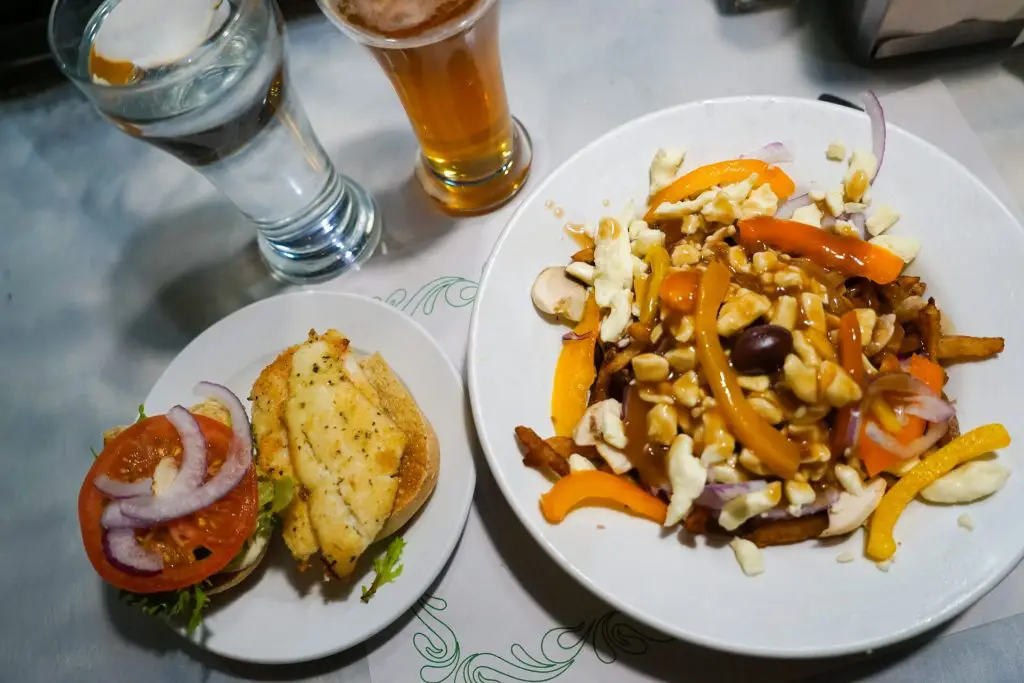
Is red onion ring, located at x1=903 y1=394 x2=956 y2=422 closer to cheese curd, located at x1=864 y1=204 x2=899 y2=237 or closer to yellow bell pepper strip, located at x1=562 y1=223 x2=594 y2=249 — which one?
cheese curd, located at x1=864 y1=204 x2=899 y2=237

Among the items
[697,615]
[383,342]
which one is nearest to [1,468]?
[383,342]

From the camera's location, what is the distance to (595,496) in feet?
3.60

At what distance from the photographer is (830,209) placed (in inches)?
48.3

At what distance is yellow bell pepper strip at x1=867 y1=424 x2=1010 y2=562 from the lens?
3.38 ft

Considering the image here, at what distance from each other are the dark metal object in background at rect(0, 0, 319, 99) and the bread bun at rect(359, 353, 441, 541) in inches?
44.0

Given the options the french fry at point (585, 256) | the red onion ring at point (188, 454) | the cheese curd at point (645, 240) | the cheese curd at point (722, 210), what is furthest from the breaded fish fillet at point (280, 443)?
the cheese curd at point (722, 210)

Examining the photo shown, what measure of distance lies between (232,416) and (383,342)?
0.99ft

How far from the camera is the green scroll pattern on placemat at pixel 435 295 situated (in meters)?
1.52

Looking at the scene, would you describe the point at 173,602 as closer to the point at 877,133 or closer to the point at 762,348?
the point at 762,348

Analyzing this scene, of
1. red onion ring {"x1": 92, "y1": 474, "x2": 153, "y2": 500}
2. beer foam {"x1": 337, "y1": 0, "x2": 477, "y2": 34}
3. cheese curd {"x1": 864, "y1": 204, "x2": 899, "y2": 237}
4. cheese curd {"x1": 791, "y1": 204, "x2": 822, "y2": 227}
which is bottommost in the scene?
red onion ring {"x1": 92, "y1": 474, "x2": 153, "y2": 500}

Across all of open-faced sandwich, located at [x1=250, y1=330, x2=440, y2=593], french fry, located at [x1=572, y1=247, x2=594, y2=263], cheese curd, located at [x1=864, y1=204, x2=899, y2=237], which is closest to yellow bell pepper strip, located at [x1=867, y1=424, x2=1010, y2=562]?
cheese curd, located at [x1=864, y1=204, x2=899, y2=237]

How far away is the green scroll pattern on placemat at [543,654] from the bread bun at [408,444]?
0.75ft

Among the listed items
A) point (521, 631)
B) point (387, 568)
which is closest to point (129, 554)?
point (387, 568)

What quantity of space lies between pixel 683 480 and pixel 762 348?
0.72ft
